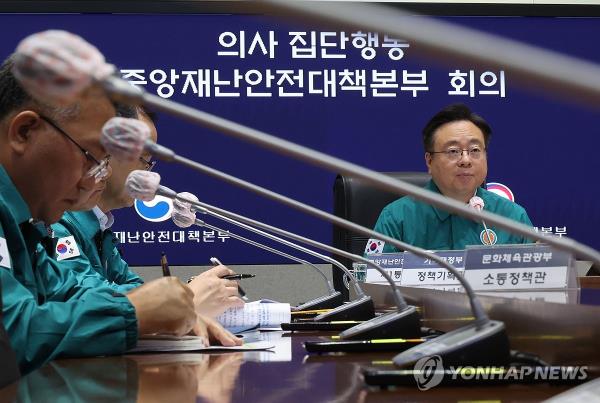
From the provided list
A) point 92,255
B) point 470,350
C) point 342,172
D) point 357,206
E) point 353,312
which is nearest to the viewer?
point 342,172

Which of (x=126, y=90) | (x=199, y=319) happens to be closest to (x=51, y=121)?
(x=199, y=319)

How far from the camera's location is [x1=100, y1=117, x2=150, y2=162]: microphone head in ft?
2.35

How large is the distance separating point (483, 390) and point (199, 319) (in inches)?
32.5

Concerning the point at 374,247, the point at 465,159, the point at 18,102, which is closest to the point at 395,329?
the point at 18,102

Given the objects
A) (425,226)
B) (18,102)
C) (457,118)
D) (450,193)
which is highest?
(457,118)

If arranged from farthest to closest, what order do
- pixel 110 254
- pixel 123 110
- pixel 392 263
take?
1. pixel 110 254
2. pixel 392 263
3. pixel 123 110

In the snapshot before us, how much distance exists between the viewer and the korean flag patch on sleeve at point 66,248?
2137mm

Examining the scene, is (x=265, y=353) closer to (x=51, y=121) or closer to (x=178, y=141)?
(x=51, y=121)

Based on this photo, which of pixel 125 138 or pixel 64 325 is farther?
pixel 64 325

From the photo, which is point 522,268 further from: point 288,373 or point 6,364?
point 6,364

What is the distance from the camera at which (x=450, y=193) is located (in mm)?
3172

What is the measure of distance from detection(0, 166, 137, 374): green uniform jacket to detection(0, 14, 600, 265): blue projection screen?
2.30m

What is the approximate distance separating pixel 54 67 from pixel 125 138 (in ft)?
1.09

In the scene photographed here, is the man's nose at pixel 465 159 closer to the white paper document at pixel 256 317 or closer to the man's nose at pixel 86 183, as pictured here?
the white paper document at pixel 256 317
